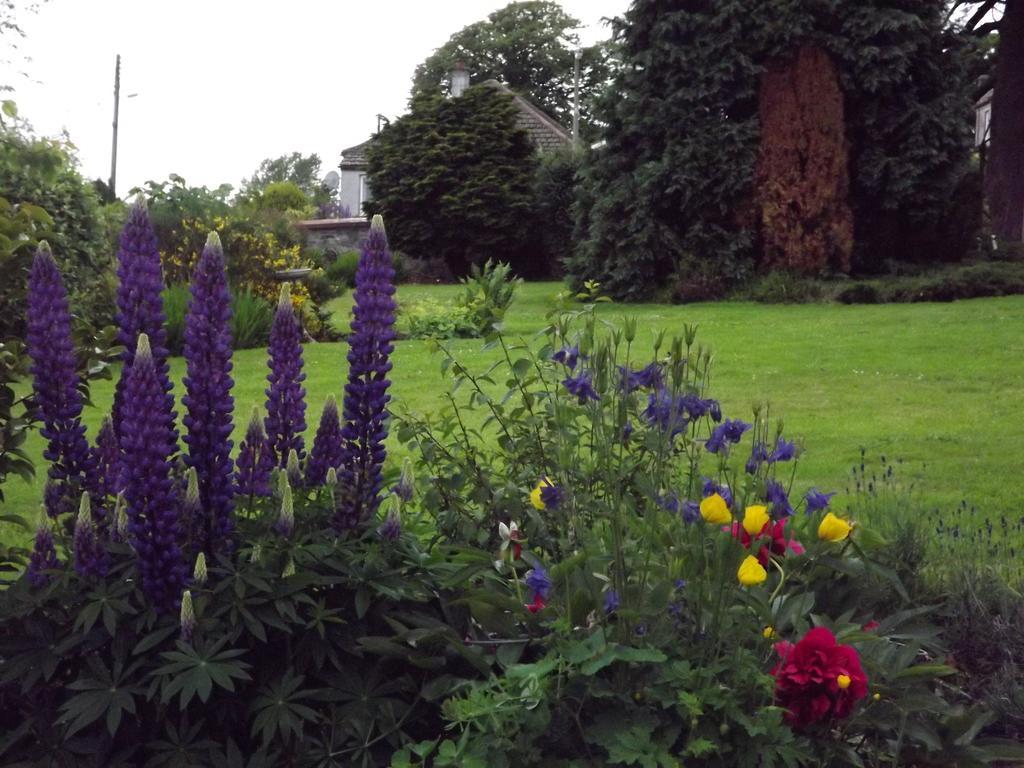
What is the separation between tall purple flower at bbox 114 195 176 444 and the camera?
2.51 metres

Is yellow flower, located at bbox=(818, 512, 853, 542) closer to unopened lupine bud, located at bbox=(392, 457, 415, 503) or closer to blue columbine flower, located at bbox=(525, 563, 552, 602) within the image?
blue columbine flower, located at bbox=(525, 563, 552, 602)

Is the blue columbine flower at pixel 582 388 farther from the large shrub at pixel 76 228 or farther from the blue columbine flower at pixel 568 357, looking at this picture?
the large shrub at pixel 76 228

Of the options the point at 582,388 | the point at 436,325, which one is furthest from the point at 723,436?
the point at 436,325

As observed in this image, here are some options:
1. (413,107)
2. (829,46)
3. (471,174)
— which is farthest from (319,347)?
(413,107)

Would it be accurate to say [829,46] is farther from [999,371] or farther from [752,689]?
[752,689]

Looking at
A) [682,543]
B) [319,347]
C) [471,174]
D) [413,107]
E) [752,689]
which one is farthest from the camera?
[413,107]

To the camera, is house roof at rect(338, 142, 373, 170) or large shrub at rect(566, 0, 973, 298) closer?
large shrub at rect(566, 0, 973, 298)

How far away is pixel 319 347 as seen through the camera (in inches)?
478

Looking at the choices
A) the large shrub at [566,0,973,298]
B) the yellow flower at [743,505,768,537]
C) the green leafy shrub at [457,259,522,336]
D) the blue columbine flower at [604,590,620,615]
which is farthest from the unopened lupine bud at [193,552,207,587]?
the large shrub at [566,0,973,298]

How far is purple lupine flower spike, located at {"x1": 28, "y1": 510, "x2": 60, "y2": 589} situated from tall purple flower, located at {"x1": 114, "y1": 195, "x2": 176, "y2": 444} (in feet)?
1.12

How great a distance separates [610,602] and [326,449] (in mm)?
759

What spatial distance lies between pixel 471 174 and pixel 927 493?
77.2 ft

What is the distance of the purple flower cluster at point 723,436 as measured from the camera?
2.82 metres

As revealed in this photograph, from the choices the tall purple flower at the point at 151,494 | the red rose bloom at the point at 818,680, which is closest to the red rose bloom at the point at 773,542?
the red rose bloom at the point at 818,680
